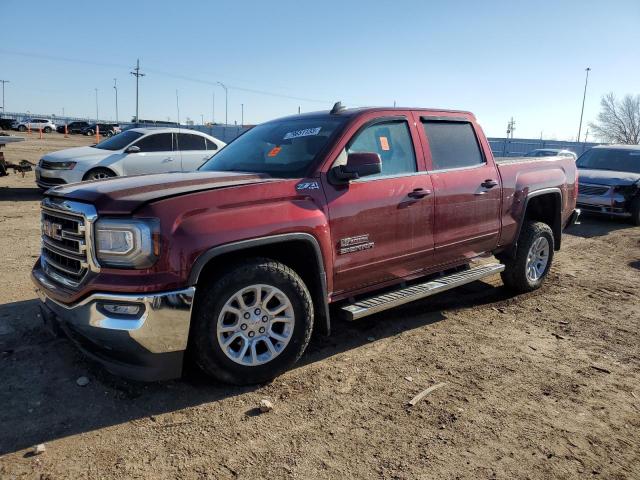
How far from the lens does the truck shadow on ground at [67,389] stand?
9.82 feet

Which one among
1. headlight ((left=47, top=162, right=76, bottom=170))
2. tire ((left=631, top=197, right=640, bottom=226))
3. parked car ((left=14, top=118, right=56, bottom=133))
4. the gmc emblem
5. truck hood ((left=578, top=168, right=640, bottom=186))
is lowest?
tire ((left=631, top=197, right=640, bottom=226))

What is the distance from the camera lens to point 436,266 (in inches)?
187

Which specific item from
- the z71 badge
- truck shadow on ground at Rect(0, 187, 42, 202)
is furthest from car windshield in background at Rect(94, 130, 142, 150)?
the z71 badge

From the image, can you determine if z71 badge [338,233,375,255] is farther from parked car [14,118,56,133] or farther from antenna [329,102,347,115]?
parked car [14,118,56,133]

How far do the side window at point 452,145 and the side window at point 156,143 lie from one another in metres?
8.03

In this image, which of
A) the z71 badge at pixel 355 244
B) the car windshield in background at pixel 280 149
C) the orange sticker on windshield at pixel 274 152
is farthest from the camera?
the orange sticker on windshield at pixel 274 152

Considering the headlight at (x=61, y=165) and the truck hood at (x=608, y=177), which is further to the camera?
the truck hood at (x=608, y=177)

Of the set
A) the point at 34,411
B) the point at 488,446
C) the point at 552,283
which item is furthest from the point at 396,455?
the point at 552,283

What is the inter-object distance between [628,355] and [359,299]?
2365 millimetres

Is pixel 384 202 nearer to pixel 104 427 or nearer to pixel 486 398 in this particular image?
pixel 486 398

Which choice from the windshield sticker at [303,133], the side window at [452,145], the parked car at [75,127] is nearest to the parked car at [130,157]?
the windshield sticker at [303,133]

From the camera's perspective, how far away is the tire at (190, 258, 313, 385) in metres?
3.22

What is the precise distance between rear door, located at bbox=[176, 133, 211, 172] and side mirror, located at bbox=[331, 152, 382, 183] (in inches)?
327

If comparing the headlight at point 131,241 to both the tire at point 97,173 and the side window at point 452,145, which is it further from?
the tire at point 97,173
